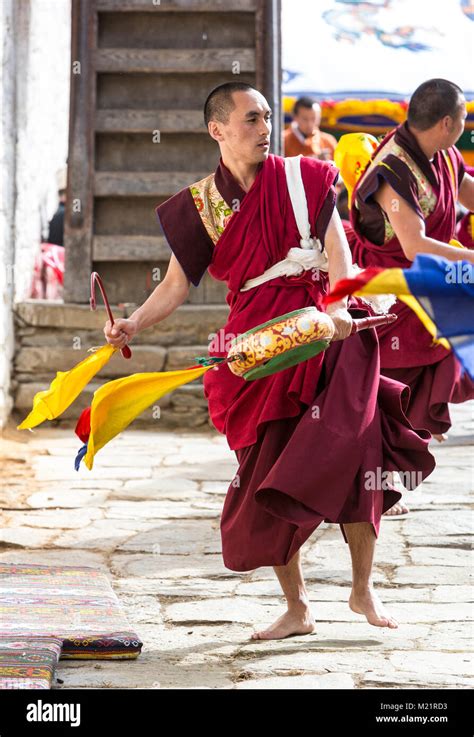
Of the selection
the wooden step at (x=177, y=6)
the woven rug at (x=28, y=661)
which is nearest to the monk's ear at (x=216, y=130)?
the woven rug at (x=28, y=661)

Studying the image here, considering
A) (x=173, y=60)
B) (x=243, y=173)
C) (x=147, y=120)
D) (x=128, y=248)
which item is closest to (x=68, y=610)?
(x=243, y=173)

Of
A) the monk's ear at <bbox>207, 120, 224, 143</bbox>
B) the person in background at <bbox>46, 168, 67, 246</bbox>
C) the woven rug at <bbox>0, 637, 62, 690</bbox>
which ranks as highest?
the monk's ear at <bbox>207, 120, 224, 143</bbox>

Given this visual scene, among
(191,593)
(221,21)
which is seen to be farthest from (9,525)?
(221,21)

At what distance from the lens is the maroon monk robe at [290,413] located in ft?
11.4

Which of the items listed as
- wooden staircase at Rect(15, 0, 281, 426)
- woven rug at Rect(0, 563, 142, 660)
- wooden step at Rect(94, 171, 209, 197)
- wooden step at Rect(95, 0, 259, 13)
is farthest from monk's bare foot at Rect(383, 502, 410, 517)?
wooden step at Rect(95, 0, 259, 13)

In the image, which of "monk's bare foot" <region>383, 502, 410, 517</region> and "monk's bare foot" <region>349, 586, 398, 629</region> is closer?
"monk's bare foot" <region>349, 586, 398, 629</region>

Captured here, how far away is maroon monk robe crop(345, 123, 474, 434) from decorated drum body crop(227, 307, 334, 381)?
122cm

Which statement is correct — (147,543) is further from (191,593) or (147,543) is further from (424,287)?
(424,287)

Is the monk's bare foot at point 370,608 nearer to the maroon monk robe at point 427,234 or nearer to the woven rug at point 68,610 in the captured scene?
the woven rug at point 68,610

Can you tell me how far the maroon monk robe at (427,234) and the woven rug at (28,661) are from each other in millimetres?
2068

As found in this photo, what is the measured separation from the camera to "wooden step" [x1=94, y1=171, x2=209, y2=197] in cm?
790

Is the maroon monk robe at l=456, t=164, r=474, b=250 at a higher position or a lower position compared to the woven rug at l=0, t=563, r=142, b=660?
higher

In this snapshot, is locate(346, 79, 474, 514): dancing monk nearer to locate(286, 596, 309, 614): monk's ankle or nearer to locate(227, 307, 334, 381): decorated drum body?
locate(227, 307, 334, 381): decorated drum body

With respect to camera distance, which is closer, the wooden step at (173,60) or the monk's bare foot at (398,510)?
the monk's bare foot at (398,510)
